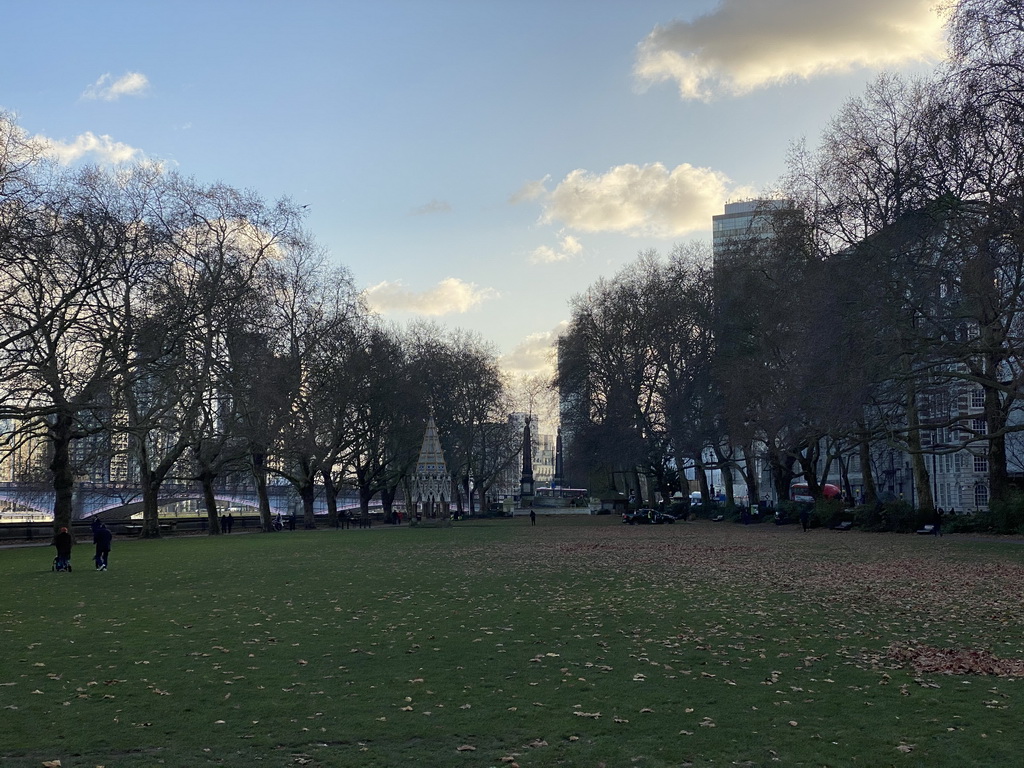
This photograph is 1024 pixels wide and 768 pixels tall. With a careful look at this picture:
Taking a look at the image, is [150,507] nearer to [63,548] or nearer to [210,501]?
[210,501]

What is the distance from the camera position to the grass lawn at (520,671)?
781 cm

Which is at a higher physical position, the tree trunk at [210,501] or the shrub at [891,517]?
the tree trunk at [210,501]

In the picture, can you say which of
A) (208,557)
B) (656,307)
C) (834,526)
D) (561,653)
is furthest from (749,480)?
(561,653)

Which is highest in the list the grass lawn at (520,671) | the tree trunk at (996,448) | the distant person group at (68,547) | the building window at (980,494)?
the tree trunk at (996,448)

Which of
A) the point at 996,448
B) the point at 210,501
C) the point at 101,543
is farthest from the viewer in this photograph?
the point at 210,501

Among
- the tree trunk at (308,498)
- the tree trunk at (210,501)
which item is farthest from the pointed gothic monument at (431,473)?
the tree trunk at (210,501)

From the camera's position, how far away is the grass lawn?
781 centimetres

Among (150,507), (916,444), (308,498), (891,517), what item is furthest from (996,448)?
(308,498)

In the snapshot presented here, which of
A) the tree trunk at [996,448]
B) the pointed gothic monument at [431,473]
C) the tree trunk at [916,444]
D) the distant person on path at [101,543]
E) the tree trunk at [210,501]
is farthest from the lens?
the pointed gothic monument at [431,473]

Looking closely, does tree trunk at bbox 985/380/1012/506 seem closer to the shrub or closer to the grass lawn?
the shrub

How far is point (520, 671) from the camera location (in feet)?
36.0

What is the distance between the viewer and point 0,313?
1391 inches

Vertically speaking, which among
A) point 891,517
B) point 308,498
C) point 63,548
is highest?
point 308,498

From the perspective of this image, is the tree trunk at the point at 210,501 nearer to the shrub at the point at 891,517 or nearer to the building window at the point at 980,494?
the shrub at the point at 891,517
